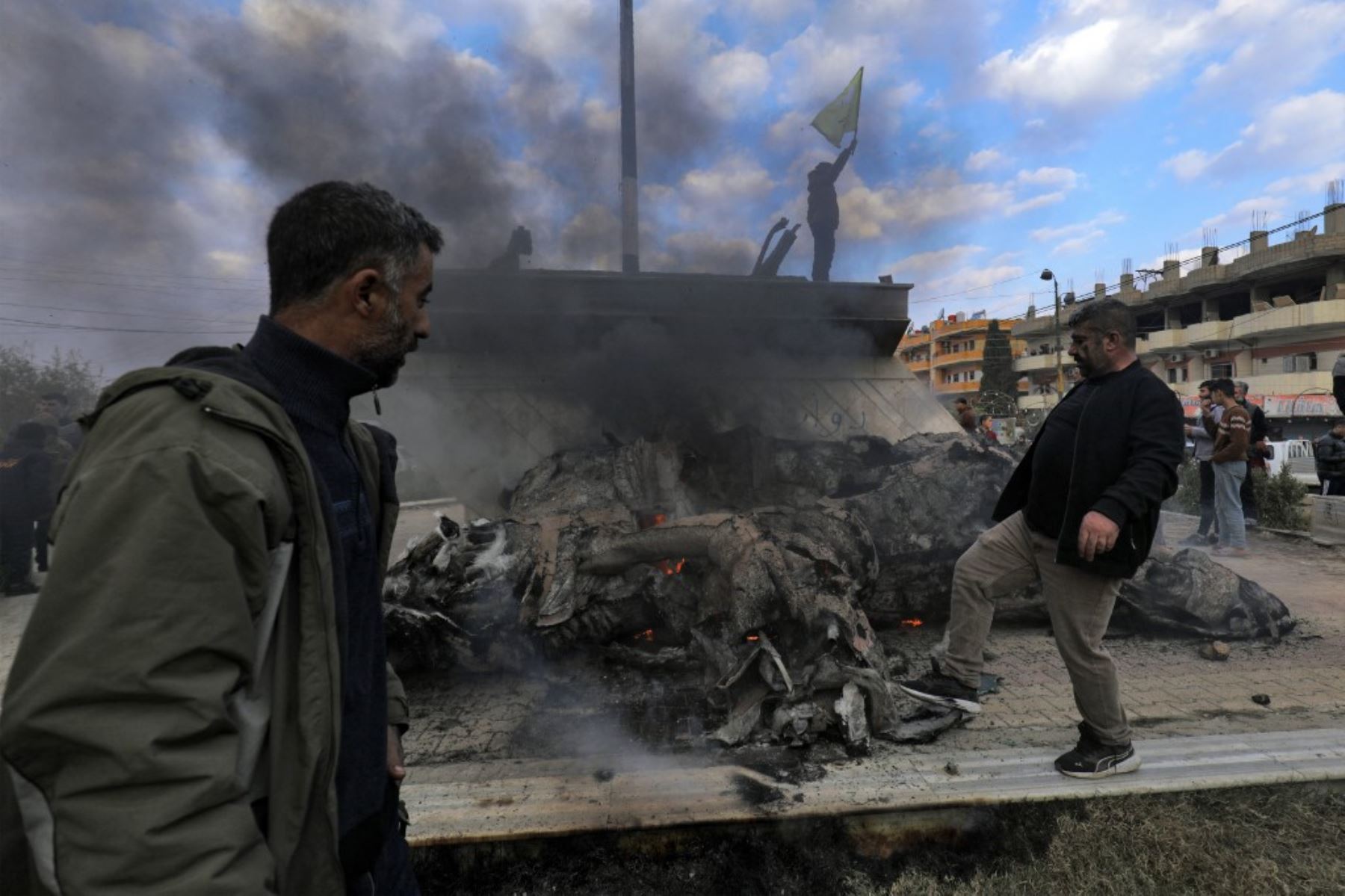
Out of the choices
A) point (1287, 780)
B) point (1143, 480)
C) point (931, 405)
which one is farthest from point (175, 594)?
point (931, 405)

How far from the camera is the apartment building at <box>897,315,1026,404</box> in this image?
177 ft

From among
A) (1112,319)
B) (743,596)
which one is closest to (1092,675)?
(1112,319)

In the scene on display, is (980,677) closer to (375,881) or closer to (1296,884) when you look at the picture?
(1296,884)

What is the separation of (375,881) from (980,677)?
275 cm

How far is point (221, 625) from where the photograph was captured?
0.82 metres

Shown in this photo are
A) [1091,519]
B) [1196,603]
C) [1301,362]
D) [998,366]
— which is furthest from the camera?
[998,366]

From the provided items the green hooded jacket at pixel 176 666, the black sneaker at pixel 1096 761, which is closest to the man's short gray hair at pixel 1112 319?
the black sneaker at pixel 1096 761

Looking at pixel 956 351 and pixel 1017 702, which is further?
pixel 956 351

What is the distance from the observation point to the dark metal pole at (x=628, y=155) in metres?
9.22

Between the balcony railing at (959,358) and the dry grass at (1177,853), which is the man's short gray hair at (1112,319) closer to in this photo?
the dry grass at (1177,853)

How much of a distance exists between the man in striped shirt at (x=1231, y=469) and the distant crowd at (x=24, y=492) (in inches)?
443

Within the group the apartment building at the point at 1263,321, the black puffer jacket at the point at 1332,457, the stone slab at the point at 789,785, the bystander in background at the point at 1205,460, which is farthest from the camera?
the apartment building at the point at 1263,321

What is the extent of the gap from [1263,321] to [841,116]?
1223 inches

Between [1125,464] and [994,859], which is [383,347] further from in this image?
[1125,464]
